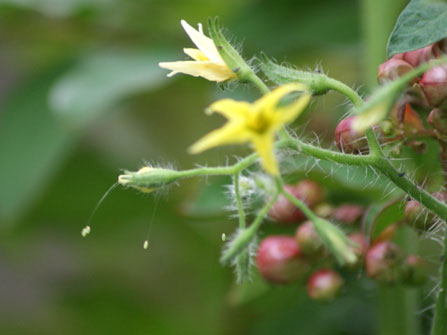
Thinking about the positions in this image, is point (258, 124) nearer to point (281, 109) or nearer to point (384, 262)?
point (281, 109)

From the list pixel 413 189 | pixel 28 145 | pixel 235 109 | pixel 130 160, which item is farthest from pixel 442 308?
pixel 130 160

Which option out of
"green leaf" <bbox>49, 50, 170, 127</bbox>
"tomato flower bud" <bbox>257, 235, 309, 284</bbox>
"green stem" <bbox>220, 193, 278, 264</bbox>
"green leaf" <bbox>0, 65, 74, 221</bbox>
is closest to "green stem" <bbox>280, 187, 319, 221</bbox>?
"green stem" <bbox>220, 193, 278, 264</bbox>

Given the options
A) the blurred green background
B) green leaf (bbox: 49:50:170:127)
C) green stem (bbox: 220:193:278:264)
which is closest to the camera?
green stem (bbox: 220:193:278:264)

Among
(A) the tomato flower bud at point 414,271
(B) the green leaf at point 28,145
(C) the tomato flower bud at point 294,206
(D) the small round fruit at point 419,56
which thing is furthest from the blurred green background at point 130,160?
(D) the small round fruit at point 419,56

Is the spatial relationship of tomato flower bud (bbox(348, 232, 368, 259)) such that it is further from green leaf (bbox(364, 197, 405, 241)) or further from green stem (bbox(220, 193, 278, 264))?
green stem (bbox(220, 193, 278, 264))

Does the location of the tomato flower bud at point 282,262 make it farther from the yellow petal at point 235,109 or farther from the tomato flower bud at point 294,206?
the yellow petal at point 235,109

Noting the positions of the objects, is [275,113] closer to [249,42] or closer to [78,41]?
[249,42]

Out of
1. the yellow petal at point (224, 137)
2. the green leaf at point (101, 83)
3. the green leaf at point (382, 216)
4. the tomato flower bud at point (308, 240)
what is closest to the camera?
the yellow petal at point (224, 137)
